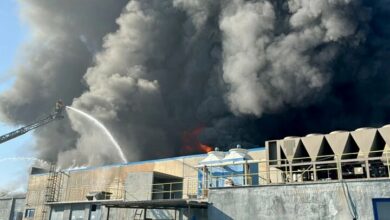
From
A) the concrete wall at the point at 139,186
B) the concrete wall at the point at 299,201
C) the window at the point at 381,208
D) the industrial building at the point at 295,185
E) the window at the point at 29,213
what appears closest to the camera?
the window at the point at 381,208

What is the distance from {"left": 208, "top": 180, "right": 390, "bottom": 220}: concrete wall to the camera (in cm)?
1477

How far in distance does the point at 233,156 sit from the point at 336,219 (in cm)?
1276

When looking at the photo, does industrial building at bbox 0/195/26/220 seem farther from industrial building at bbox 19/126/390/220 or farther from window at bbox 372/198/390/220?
window at bbox 372/198/390/220

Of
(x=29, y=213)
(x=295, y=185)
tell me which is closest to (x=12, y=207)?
(x=29, y=213)

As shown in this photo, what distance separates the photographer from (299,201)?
52.4 ft

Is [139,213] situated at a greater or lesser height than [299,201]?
lesser

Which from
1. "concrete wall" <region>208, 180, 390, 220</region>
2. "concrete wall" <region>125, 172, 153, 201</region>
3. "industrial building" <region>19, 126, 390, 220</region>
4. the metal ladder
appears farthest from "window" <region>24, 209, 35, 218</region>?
"concrete wall" <region>208, 180, 390, 220</region>

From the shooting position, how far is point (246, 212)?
55.5ft

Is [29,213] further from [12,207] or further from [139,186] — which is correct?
[139,186]

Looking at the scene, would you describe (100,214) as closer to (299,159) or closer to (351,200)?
(299,159)

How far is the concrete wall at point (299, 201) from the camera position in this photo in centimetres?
1477

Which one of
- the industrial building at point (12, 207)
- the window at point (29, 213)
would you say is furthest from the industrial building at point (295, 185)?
the industrial building at point (12, 207)

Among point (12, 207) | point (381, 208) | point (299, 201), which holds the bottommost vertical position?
point (381, 208)

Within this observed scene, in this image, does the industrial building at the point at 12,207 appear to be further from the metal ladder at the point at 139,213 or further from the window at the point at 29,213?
the metal ladder at the point at 139,213
